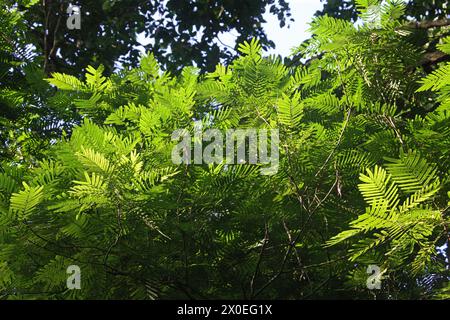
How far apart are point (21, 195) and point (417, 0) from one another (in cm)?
620

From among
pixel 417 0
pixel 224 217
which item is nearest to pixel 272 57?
pixel 224 217

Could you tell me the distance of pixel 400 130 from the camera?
97.5 inches

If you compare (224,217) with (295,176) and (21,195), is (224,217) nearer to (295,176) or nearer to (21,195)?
(295,176)
